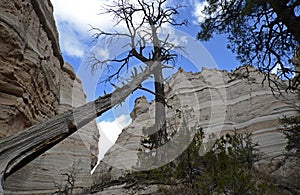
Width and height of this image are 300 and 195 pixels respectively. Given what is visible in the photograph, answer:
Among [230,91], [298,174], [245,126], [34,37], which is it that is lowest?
[298,174]

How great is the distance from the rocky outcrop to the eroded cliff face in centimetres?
452

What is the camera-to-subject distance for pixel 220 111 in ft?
69.9

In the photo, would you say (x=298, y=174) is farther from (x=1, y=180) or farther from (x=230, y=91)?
(x=230, y=91)

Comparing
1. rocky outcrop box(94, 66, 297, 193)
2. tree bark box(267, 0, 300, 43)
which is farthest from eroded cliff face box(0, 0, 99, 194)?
tree bark box(267, 0, 300, 43)

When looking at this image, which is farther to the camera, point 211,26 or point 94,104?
point 211,26

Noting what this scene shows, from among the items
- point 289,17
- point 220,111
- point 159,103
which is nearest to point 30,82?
point 159,103

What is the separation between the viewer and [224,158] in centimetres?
430

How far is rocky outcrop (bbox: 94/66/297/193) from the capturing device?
16.6m

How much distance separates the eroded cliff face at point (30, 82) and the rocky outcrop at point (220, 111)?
4.52 meters

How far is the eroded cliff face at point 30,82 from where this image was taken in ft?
21.2

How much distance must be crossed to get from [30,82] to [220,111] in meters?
16.0

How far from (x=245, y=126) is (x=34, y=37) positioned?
13770 millimetres

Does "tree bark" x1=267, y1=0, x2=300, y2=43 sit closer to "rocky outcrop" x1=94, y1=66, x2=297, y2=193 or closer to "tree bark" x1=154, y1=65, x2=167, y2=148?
"tree bark" x1=154, y1=65, x2=167, y2=148

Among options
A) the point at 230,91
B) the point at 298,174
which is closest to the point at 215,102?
the point at 230,91
